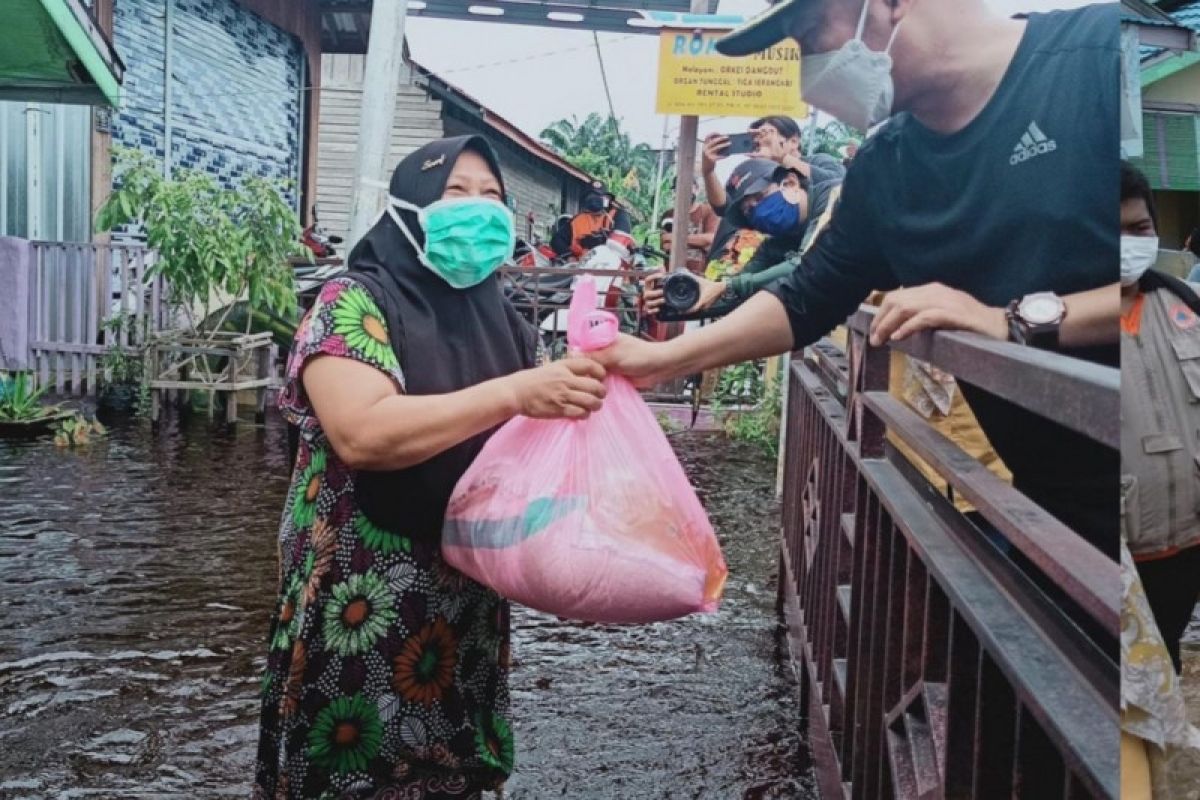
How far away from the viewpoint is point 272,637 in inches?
85.2

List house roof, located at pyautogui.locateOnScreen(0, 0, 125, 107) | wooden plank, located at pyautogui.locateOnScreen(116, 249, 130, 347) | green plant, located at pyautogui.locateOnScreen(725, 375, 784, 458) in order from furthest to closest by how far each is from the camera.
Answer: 1. wooden plank, located at pyautogui.locateOnScreen(116, 249, 130, 347)
2. green plant, located at pyautogui.locateOnScreen(725, 375, 784, 458)
3. house roof, located at pyautogui.locateOnScreen(0, 0, 125, 107)

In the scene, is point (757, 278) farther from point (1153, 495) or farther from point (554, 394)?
point (1153, 495)

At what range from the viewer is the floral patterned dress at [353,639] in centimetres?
199

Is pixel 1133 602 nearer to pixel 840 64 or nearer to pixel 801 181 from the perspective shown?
pixel 840 64

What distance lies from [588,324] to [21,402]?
639cm

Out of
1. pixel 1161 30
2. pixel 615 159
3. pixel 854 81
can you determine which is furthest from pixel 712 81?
pixel 615 159

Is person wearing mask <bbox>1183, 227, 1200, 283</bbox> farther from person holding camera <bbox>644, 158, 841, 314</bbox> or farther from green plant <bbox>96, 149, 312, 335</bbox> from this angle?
green plant <bbox>96, 149, 312, 335</bbox>

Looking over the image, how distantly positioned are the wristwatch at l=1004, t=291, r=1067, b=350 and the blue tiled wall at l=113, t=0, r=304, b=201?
22.7 ft

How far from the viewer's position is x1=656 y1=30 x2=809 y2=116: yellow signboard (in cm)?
175

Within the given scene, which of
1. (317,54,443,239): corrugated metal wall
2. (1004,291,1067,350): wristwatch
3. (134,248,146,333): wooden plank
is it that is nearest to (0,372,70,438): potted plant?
(134,248,146,333): wooden plank

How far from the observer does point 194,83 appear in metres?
8.96

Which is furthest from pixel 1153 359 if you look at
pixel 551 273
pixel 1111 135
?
pixel 551 273

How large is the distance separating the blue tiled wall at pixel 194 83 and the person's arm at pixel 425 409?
5963 millimetres

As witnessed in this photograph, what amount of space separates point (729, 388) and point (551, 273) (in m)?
3.15
